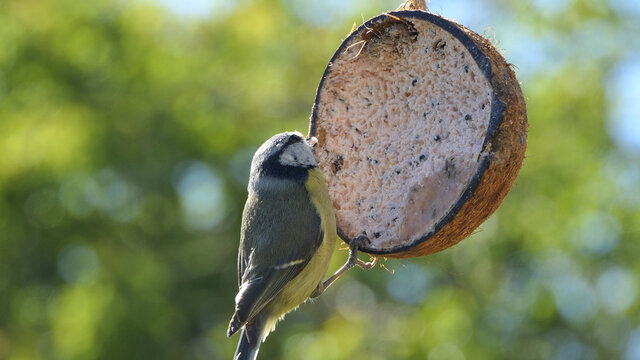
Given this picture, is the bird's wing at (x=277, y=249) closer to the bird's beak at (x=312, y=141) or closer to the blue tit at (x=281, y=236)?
the blue tit at (x=281, y=236)

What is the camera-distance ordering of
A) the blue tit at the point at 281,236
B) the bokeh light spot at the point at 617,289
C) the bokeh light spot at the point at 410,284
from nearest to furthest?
the blue tit at the point at 281,236
the bokeh light spot at the point at 617,289
the bokeh light spot at the point at 410,284

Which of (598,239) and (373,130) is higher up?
(373,130)

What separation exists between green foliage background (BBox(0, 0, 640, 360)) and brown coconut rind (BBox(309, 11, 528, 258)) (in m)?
5.44

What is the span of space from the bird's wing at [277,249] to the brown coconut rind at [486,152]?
1.28ft

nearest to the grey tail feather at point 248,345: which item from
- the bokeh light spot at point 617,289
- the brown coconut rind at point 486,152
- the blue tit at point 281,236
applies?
the blue tit at point 281,236

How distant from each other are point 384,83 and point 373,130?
0.63 feet

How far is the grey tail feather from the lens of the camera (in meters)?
3.45

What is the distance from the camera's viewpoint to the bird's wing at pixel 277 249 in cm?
336

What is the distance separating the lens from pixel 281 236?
11.3 ft

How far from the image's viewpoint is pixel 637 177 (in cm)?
988

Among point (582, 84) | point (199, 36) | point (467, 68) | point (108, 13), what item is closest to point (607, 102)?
point (582, 84)

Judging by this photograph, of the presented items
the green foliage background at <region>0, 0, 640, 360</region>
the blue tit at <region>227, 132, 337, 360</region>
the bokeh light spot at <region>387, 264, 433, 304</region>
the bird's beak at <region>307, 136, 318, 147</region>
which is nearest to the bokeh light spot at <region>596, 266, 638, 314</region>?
the green foliage background at <region>0, 0, 640, 360</region>

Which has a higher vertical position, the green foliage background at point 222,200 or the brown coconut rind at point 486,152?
the brown coconut rind at point 486,152

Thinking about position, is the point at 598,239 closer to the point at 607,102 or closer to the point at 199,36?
the point at 607,102
